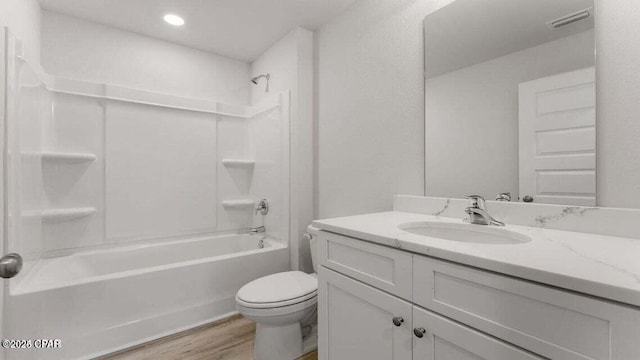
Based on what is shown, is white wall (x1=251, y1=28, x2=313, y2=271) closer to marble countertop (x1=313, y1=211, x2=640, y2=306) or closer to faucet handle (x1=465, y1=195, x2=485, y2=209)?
marble countertop (x1=313, y1=211, x2=640, y2=306)

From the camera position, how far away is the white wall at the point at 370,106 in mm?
1606

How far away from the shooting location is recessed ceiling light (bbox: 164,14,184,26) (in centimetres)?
219

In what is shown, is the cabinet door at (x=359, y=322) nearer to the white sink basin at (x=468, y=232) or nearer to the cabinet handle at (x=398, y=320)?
the cabinet handle at (x=398, y=320)

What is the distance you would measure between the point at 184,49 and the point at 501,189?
116 inches

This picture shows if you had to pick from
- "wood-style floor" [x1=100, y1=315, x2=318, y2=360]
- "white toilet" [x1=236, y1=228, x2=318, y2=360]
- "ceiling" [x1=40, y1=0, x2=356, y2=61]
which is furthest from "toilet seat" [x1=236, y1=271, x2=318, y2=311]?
"ceiling" [x1=40, y1=0, x2=356, y2=61]

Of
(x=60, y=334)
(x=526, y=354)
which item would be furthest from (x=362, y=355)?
(x=60, y=334)

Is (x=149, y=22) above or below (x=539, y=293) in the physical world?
above

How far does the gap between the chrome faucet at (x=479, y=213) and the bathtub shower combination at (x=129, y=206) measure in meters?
1.53

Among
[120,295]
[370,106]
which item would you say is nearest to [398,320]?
[370,106]

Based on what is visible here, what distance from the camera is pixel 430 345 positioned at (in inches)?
33.1

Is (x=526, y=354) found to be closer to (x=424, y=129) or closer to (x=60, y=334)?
(x=424, y=129)

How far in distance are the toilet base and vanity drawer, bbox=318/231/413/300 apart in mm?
665

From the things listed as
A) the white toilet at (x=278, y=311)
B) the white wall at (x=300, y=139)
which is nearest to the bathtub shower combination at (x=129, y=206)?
the white wall at (x=300, y=139)

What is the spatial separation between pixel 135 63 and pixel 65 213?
4.58ft
